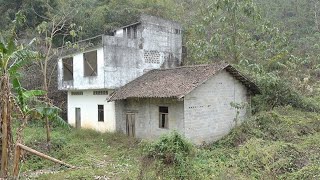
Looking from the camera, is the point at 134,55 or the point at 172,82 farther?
the point at 134,55

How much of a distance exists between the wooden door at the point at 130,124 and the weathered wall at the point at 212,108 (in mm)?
3788

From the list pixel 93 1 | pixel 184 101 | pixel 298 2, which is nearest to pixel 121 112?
pixel 184 101

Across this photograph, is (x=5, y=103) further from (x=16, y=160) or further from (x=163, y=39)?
(x=163, y=39)

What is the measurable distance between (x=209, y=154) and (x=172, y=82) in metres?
4.10

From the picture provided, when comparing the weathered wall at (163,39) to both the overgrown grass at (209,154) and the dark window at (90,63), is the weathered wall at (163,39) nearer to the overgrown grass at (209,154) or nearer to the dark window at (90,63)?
the dark window at (90,63)

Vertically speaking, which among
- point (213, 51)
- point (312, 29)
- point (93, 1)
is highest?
point (93, 1)

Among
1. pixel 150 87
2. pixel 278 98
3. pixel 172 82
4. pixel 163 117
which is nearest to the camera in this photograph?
pixel 172 82

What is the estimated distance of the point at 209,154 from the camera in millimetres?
12844

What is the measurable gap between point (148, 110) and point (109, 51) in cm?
376

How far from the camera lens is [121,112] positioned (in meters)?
17.8

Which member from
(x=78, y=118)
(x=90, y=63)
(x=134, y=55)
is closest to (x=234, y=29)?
(x=134, y=55)

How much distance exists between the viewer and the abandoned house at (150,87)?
14820mm

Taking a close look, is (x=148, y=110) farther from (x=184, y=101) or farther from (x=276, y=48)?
(x=276, y=48)

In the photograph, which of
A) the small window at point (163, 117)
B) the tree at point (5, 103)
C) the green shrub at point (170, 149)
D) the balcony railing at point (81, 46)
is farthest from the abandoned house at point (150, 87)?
the tree at point (5, 103)
